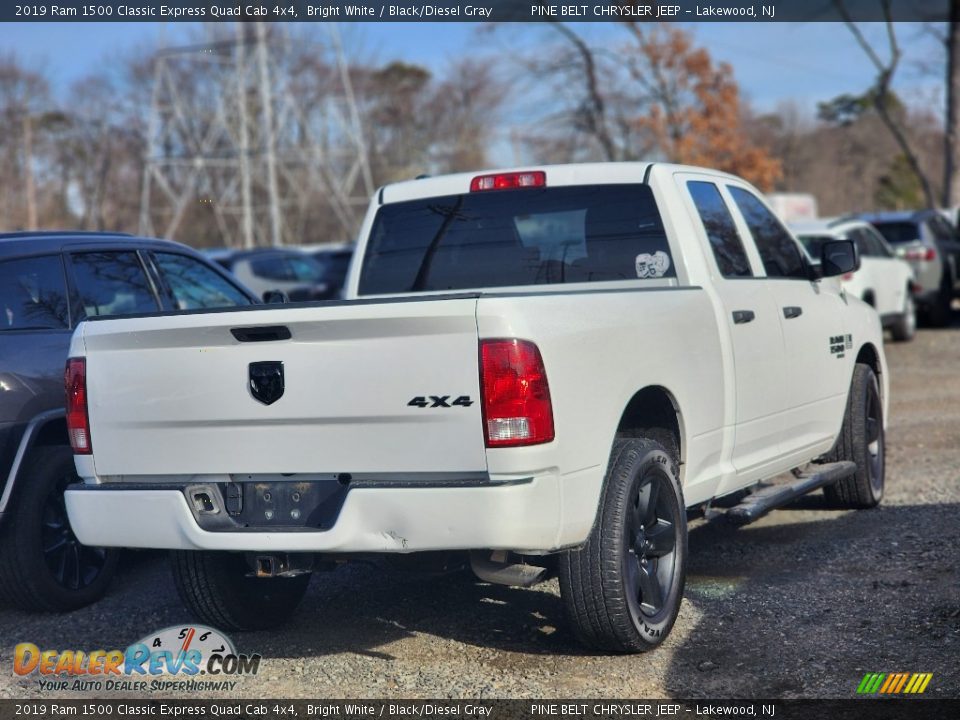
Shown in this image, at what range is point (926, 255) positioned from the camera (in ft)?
60.7

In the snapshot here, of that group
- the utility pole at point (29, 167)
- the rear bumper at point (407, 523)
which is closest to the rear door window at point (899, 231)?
the rear bumper at point (407, 523)

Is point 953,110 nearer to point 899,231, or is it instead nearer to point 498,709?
point 899,231

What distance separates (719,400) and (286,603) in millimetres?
2103

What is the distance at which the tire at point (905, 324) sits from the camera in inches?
667

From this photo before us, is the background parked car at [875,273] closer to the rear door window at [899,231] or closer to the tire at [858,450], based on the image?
the rear door window at [899,231]

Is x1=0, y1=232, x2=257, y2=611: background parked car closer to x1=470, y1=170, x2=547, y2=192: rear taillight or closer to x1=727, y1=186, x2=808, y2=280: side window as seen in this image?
x1=470, y1=170, x2=547, y2=192: rear taillight

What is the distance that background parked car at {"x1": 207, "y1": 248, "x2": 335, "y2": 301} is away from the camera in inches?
832

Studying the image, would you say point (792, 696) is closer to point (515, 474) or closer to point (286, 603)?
point (515, 474)

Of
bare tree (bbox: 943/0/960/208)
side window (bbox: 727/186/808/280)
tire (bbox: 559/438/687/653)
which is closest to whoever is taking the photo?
tire (bbox: 559/438/687/653)

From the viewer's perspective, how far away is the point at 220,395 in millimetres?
4566

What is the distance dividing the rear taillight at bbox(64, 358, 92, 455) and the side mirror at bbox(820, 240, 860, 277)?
3.88 metres

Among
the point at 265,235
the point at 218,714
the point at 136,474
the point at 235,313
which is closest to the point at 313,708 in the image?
the point at 218,714

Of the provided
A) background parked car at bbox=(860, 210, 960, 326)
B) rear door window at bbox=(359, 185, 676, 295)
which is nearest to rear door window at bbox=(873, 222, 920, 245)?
background parked car at bbox=(860, 210, 960, 326)

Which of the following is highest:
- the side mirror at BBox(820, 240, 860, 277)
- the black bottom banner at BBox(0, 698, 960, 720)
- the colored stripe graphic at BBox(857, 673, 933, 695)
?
the side mirror at BBox(820, 240, 860, 277)
